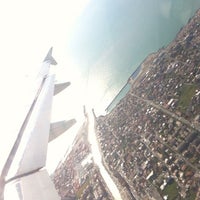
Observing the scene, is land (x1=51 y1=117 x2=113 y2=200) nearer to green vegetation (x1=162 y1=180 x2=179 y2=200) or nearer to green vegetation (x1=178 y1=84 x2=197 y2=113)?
green vegetation (x1=162 y1=180 x2=179 y2=200)

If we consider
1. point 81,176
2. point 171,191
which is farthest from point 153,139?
point 81,176

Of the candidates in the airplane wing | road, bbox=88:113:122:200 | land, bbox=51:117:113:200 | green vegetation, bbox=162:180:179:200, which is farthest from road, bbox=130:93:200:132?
the airplane wing

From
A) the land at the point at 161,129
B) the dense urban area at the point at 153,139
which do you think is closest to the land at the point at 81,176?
the dense urban area at the point at 153,139

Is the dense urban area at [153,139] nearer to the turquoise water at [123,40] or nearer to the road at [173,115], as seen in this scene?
the road at [173,115]

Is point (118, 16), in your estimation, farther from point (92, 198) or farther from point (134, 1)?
point (92, 198)

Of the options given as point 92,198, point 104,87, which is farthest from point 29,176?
point 104,87
